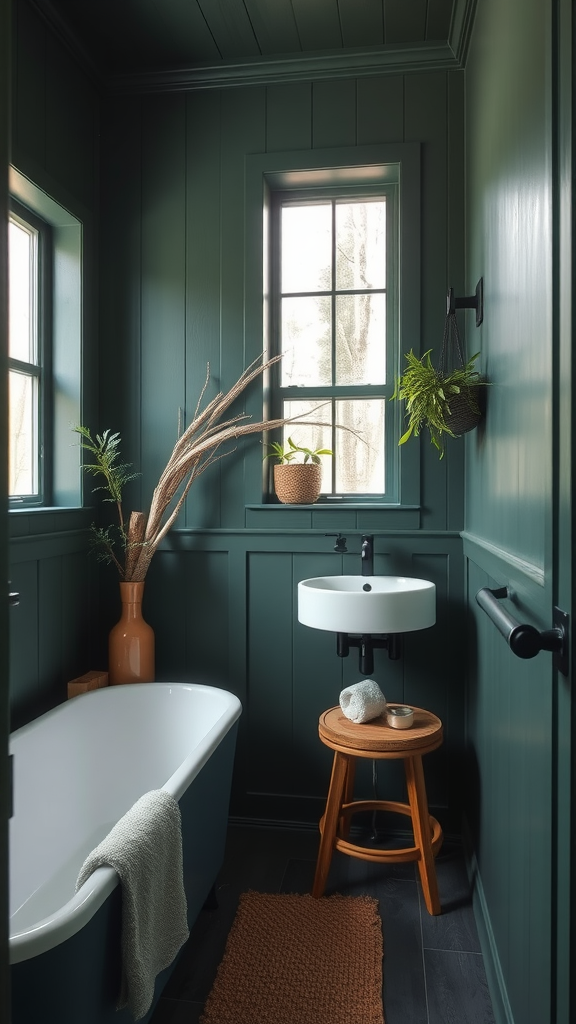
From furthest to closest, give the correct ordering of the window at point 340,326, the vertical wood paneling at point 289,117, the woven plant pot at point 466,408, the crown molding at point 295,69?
the window at point 340,326, the vertical wood paneling at point 289,117, the crown molding at point 295,69, the woven plant pot at point 466,408

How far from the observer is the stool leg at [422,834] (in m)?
2.08

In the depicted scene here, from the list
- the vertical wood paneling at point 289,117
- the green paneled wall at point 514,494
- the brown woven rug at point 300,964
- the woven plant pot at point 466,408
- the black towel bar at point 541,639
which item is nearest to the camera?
the black towel bar at point 541,639

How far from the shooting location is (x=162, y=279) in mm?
2727

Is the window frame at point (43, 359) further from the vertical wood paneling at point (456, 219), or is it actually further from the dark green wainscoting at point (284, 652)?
the vertical wood paneling at point (456, 219)

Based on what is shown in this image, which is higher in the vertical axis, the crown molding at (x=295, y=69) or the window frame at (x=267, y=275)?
the crown molding at (x=295, y=69)

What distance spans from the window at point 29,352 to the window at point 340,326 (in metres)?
0.88

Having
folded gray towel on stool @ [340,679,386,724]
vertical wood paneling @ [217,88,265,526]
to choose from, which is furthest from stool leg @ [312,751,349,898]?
vertical wood paneling @ [217,88,265,526]

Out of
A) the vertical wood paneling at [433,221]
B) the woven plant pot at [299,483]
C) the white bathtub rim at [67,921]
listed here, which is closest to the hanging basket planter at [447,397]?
the vertical wood paneling at [433,221]

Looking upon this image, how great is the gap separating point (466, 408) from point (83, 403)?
143 cm

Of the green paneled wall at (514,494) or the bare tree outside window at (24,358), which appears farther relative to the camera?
the bare tree outside window at (24,358)

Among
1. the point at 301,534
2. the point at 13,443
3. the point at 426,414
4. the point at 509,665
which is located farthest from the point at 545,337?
the point at 13,443

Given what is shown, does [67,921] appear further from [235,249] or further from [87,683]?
[235,249]

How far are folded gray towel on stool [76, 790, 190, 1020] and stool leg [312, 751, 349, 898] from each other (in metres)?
0.77

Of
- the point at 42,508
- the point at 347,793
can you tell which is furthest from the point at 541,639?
the point at 42,508
